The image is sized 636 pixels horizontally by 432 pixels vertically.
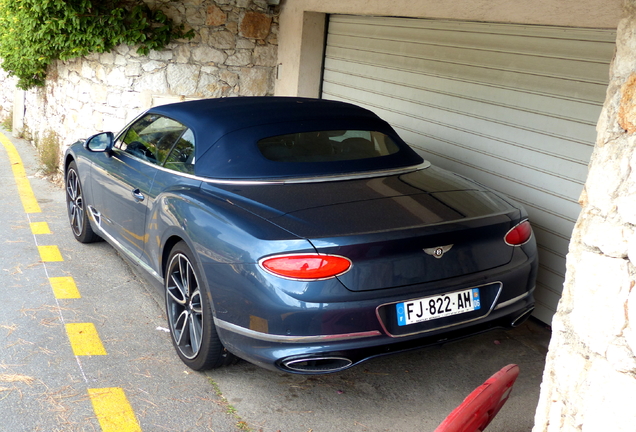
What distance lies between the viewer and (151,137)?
4672mm

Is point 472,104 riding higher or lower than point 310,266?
higher

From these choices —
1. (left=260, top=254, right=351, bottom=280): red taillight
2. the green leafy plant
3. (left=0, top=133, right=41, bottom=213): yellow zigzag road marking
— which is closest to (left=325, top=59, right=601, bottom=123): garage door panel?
(left=260, top=254, right=351, bottom=280): red taillight

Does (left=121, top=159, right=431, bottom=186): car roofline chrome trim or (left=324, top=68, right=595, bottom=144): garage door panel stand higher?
(left=324, top=68, right=595, bottom=144): garage door panel

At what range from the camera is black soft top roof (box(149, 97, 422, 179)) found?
3852mm

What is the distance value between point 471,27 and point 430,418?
11.6ft

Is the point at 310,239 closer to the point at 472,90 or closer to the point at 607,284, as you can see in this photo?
the point at 607,284

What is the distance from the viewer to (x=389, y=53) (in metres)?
6.83

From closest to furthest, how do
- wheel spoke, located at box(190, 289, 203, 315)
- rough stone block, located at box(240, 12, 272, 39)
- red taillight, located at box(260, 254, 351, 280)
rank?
1. red taillight, located at box(260, 254, 351, 280)
2. wheel spoke, located at box(190, 289, 203, 315)
3. rough stone block, located at box(240, 12, 272, 39)

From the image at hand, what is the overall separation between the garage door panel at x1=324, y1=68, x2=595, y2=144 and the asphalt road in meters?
1.45

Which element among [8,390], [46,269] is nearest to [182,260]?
[8,390]

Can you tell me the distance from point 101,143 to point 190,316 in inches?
83.0

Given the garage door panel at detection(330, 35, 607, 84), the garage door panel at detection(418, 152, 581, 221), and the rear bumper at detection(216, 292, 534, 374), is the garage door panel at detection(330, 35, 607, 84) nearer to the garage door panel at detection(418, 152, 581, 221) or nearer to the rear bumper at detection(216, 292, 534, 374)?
the garage door panel at detection(418, 152, 581, 221)

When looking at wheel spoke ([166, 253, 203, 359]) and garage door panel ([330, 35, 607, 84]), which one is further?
garage door panel ([330, 35, 607, 84])

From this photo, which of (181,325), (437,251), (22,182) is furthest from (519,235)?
(22,182)
